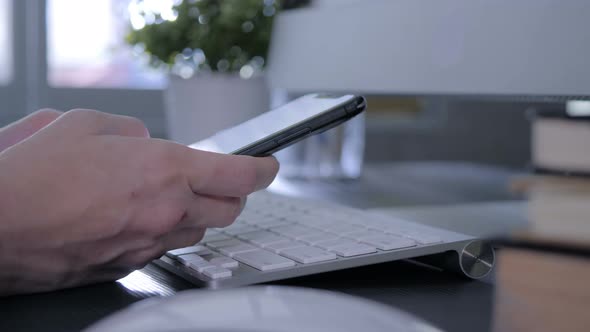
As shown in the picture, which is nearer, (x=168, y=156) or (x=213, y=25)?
(x=168, y=156)

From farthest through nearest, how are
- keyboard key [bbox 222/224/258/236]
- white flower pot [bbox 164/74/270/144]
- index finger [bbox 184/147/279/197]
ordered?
white flower pot [bbox 164/74/270/144]
keyboard key [bbox 222/224/258/236]
index finger [bbox 184/147/279/197]

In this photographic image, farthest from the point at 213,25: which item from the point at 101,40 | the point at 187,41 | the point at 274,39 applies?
the point at 101,40

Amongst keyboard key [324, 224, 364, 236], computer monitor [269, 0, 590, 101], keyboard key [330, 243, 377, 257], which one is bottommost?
keyboard key [324, 224, 364, 236]

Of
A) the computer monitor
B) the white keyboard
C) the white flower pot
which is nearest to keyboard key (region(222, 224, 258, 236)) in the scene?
the white keyboard

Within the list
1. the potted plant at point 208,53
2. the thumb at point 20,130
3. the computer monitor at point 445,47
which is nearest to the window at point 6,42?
the potted plant at point 208,53

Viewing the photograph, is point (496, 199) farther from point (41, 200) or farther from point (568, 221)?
point (41, 200)

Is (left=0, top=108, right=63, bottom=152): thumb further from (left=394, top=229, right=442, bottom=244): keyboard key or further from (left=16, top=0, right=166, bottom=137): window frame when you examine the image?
(left=16, top=0, right=166, bottom=137): window frame

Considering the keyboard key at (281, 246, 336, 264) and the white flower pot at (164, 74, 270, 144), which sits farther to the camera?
the white flower pot at (164, 74, 270, 144)

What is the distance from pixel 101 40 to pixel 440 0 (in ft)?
3.51

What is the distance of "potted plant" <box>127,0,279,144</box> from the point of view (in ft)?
3.51

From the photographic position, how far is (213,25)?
3.55 feet

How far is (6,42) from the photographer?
138 centimetres

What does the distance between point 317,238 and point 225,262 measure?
8 centimetres

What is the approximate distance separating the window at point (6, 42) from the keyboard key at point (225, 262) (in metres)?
1.20
